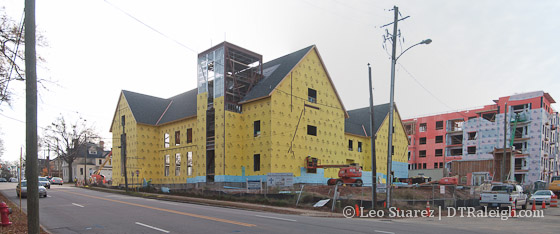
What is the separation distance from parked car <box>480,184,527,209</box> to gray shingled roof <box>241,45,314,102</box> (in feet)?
66.6

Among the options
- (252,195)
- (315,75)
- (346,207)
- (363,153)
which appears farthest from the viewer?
(363,153)

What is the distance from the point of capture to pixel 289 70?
39.0 m

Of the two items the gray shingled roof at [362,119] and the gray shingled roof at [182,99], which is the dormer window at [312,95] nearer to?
the gray shingled roof at [182,99]

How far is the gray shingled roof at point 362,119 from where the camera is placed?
170ft

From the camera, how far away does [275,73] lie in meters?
40.2

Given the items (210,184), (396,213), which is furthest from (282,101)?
(396,213)

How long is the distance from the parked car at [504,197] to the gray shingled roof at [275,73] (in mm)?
20294

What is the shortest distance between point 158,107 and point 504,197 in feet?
146

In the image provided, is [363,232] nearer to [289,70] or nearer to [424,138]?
[289,70]

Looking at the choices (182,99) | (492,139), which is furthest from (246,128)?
(492,139)

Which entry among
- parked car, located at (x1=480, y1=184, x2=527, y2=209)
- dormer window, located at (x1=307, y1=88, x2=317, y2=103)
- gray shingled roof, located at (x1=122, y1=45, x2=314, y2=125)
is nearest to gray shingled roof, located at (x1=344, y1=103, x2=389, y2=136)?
dormer window, located at (x1=307, y1=88, x2=317, y2=103)

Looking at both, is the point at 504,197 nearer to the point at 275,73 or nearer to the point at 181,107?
the point at 275,73

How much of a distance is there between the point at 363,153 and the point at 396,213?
30371mm

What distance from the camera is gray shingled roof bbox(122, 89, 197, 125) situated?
4875cm
